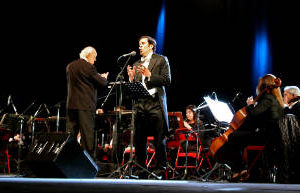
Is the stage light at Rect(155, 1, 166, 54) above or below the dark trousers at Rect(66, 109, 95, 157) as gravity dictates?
above

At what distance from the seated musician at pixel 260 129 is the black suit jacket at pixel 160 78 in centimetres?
84

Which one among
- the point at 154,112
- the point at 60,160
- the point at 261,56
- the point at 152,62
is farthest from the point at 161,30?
the point at 60,160

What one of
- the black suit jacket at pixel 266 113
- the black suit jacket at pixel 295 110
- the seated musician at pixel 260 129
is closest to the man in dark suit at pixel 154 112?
the seated musician at pixel 260 129

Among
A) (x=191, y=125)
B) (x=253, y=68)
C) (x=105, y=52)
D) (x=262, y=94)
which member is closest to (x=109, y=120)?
(x=191, y=125)

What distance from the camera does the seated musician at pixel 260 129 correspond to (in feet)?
15.3

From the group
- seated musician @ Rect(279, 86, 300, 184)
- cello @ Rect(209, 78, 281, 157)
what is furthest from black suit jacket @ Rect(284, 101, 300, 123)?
cello @ Rect(209, 78, 281, 157)

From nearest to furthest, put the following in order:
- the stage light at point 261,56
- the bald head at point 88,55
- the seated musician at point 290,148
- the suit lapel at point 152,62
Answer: the seated musician at point 290,148, the suit lapel at point 152,62, the bald head at point 88,55, the stage light at point 261,56

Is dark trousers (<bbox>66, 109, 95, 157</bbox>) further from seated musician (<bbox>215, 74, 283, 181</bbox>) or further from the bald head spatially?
seated musician (<bbox>215, 74, 283, 181</bbox>)

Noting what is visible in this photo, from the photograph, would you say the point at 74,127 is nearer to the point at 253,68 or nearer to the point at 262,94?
the point at 262,94

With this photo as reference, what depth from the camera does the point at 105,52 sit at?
37.0ft

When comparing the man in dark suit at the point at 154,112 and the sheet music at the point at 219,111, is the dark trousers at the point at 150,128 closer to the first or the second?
the man in dark suit at the point at 154,112

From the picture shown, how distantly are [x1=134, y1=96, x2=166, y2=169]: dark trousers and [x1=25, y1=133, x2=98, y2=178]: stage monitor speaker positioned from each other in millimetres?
865

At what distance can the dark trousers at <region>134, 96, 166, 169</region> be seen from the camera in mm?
4691

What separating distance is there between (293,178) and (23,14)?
8239 mm
